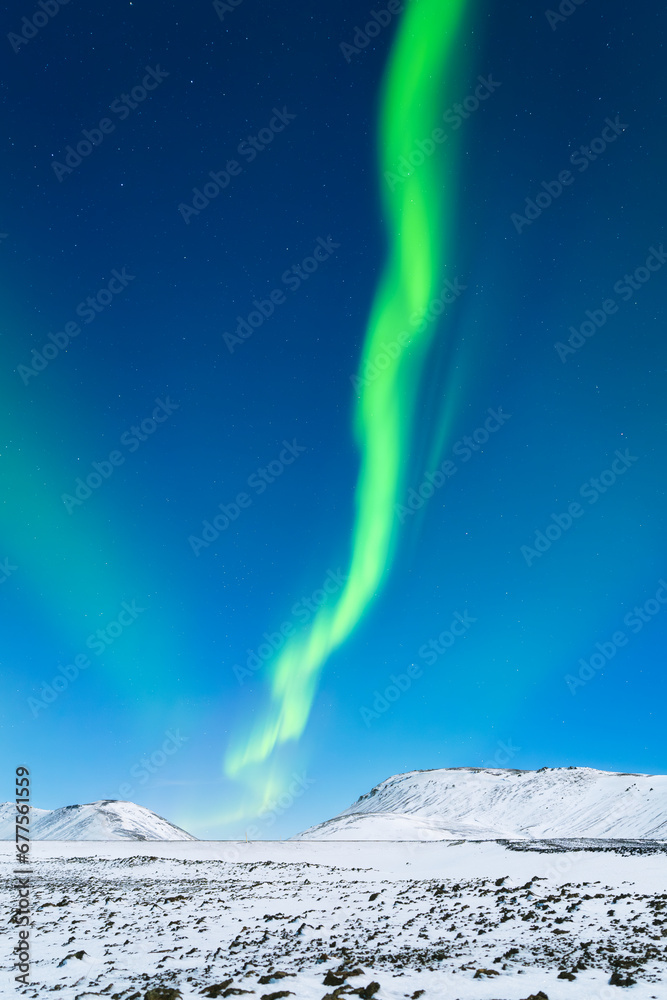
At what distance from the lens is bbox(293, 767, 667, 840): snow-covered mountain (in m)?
69.9

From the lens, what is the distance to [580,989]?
10891 millimetres

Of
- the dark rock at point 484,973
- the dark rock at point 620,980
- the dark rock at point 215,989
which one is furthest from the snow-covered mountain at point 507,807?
the dark rock at point 215,989

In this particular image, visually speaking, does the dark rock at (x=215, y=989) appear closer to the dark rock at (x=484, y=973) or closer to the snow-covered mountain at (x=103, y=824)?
the dark rock at (x=484, y=973)

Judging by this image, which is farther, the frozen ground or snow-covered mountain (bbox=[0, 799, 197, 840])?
snow-covered mountain (bbox=[0, 799, 197, 840])

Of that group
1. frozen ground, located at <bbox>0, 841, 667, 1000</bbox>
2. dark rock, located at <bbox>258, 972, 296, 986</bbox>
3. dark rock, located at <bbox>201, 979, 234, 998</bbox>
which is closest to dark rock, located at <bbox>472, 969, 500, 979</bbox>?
frozen ground, located at <bbox>0, 841, 667, 1000</bbox>

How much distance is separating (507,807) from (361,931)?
92.4 m

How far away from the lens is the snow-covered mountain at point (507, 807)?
69.9 m

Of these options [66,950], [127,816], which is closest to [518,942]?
[66,950]

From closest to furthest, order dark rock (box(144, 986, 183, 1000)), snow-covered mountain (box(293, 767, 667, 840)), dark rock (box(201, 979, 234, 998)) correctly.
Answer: dark rock (box(144, 986, 183, 1000))
dark rock (box(201, 979, 234, 998))
snow-covered mountain (box(293, 767, 667, 840))

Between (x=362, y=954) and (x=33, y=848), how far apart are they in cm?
5076

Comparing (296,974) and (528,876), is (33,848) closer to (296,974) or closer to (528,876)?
(528,876)

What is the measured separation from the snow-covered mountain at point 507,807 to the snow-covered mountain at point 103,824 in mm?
37800

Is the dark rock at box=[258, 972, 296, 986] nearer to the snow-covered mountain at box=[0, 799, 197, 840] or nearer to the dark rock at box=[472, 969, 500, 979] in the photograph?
the dark rock at box=[472, 969, 500, 979]

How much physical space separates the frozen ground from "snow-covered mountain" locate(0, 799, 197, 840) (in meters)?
84.7
